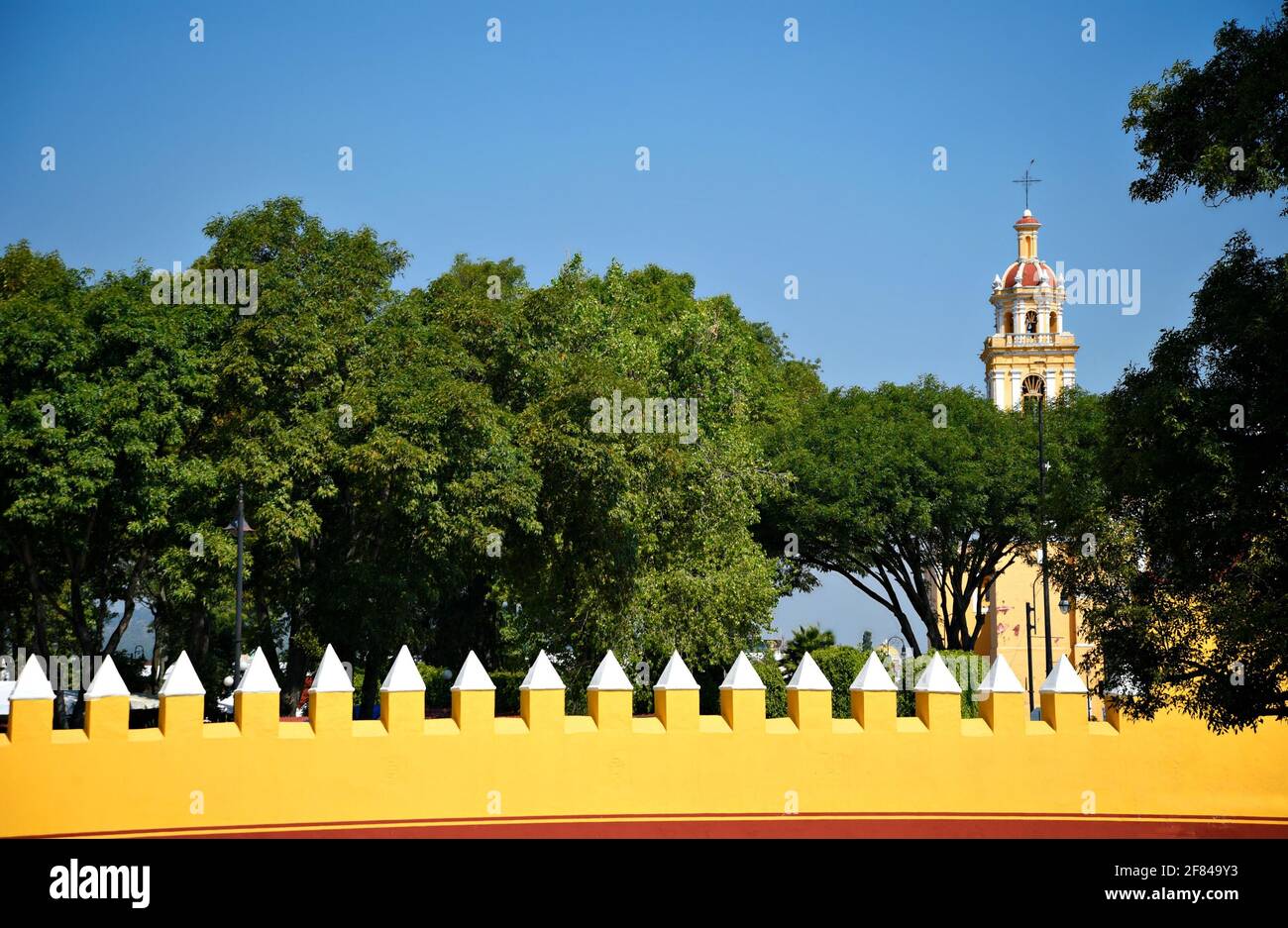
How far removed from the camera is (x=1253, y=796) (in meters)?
20.1

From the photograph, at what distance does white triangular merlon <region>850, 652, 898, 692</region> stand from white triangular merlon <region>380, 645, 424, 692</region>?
16.3 feet

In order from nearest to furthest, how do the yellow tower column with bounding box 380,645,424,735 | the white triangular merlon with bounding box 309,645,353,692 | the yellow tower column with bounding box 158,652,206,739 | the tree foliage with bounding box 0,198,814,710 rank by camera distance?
the yellow tower column with bounding box 158,652,206,739 → the white triangular merlon with bounding box 309,645,353,692 → the yellow tower column with bounding box 380,645,424,735 → the tree foliage with bounding box 0,198,814,710

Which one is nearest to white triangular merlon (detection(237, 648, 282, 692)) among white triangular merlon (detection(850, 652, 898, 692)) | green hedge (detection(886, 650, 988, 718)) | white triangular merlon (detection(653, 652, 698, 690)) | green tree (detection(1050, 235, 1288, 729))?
white triangular merlon (detection(653, 652, 698, 690))

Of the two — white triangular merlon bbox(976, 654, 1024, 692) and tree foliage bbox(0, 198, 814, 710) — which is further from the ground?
tree foliage bbox(0, 198, 814, 710)

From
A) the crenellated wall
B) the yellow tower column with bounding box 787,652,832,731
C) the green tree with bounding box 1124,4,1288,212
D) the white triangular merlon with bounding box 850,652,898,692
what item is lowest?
the crenellated wall

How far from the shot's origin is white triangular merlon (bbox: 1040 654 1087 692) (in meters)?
20.2

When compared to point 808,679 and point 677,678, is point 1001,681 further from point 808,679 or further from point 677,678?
point 677,678

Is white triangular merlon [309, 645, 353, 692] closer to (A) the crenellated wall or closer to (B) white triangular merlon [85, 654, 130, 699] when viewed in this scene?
(A) the crenellated wall
